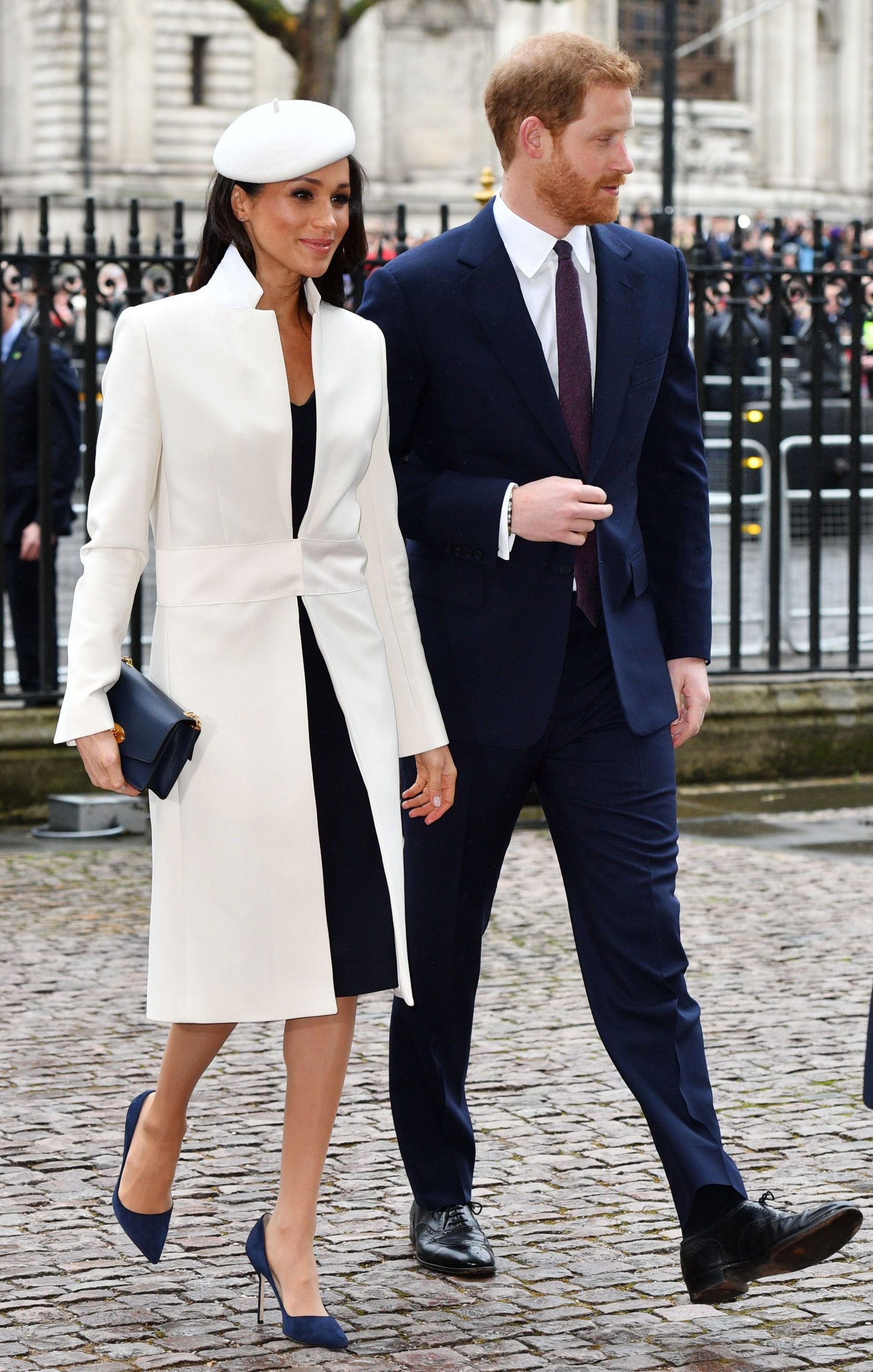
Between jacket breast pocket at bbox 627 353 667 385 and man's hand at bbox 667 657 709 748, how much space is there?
457 mm

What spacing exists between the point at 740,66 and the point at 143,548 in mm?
58347

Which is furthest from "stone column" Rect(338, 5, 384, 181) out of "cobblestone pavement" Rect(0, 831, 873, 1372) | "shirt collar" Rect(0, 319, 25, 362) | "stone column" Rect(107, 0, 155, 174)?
"cobblestone pavement" Rect(0, 831, 873, 1372)

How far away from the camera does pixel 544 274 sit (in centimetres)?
361

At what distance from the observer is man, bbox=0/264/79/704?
839 cm

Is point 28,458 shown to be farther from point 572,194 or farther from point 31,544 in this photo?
point 572,194

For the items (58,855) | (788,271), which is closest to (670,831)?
(58,855)

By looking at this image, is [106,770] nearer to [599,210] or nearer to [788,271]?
[599,210]

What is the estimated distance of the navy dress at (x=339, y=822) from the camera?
3.38 meters

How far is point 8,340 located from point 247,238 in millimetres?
5637

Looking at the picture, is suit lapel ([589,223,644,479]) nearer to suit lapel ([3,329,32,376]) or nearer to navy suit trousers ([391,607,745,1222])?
navy suit trousers ([391,607,745,1222])

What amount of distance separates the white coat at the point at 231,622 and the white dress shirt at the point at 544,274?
1.20 ft

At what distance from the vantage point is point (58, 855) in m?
7.41

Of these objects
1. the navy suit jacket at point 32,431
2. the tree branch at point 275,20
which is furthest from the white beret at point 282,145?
the tree branch at point 275,20

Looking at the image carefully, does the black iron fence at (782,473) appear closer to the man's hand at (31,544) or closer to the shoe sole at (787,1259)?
the man's hand at (31,544)
